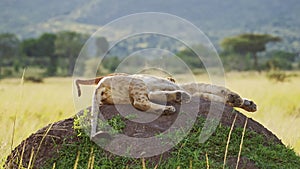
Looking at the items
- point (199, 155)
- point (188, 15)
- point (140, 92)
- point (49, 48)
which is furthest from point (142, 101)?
point (188, 15)

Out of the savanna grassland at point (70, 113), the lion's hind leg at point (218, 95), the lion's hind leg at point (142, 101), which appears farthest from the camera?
the savanna grassland at point (70, 113)

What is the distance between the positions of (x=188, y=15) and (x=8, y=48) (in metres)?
64.4

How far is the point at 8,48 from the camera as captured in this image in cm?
4725

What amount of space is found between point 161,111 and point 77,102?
126 cm

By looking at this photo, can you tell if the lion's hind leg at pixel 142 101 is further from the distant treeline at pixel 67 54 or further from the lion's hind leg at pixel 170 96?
the distant treeline at pixel 67 54

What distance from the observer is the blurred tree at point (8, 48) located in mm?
45366

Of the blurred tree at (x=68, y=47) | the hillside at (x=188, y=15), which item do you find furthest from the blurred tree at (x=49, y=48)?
the hillside at (x=188, y=15)

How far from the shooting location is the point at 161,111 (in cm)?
490

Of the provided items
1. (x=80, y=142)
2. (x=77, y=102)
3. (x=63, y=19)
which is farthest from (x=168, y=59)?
(x=63, y=19)

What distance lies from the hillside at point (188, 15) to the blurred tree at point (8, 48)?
44.9m

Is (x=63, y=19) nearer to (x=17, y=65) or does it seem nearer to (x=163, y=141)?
(x=17, y=65)

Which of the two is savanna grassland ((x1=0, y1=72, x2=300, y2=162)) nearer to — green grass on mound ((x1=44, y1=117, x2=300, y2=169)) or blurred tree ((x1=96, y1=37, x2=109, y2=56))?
green grass on mound ((x1=44, y1=117, x2=300, y2=169))

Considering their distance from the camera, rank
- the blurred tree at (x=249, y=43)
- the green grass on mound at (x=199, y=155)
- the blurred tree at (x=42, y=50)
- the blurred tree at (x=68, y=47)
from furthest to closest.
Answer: the blurred tree at (x=68, y=47) < the blurred tree at (x=42, y=50) < the blurred tree at (x=249, y=43) < the green grass on mound at (x=199, y=155)

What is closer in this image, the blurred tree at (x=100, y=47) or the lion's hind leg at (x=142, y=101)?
the lion's hind leg at (x=142, y=101)
